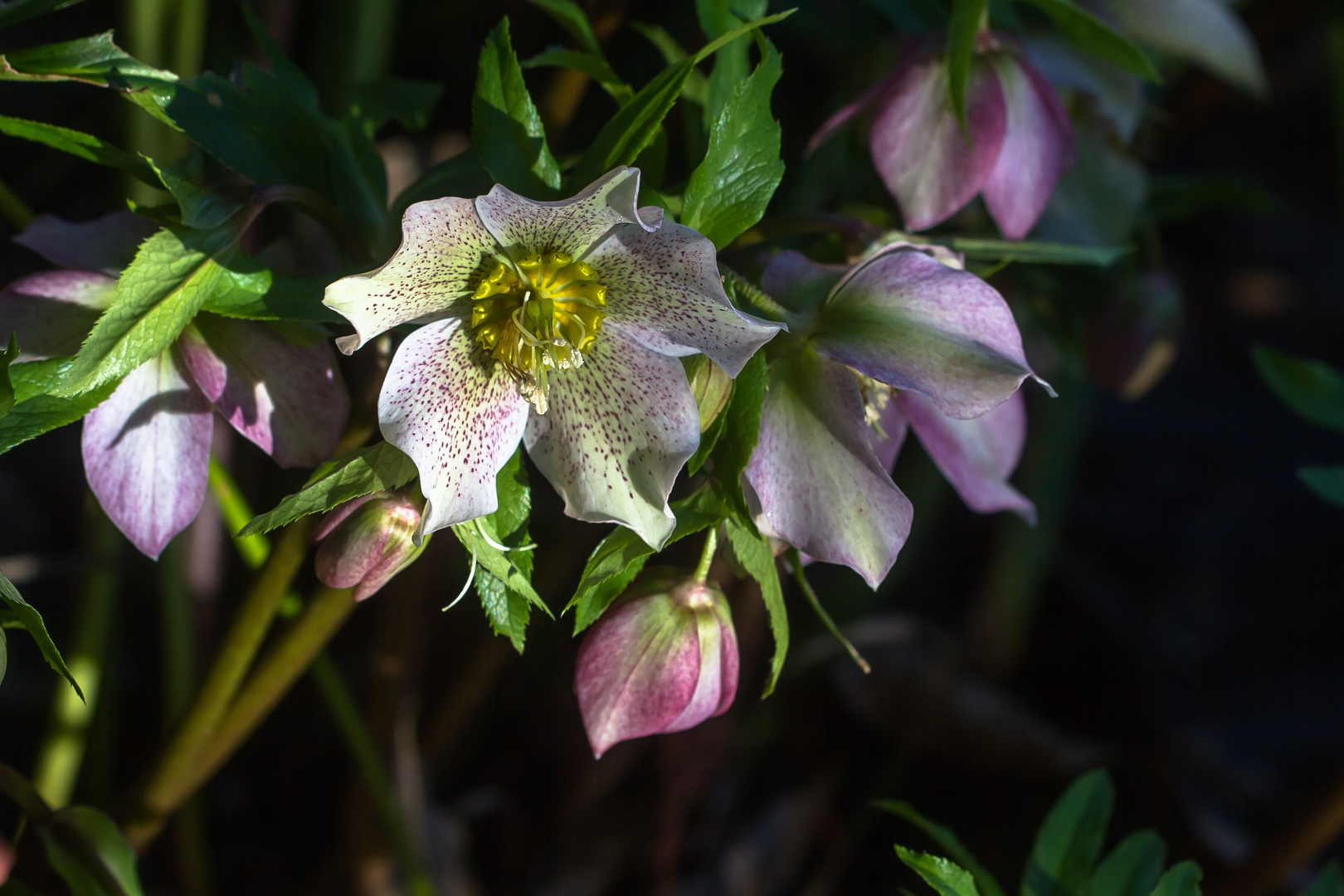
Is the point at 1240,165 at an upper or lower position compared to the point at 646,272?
lower

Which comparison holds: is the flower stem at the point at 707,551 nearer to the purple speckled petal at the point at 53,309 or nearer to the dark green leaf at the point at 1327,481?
the purple speckled petal at the point at 53,309

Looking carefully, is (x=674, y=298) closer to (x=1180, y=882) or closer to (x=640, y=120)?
(x=640, y=120)

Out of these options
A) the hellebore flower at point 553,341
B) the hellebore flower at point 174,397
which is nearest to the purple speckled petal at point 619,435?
the hellebore flower at point 553,341

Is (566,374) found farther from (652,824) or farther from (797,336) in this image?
(652,824)

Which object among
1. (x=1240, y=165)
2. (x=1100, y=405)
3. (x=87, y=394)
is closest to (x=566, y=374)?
(x=87, y=394)

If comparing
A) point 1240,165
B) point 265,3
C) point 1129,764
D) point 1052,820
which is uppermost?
point 265,3

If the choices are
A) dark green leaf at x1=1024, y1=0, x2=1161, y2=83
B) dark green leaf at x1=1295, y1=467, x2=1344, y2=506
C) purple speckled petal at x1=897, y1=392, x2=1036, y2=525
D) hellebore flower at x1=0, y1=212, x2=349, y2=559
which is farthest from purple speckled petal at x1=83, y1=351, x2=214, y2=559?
dark green leaf at x1=1295, y1=467, x2=1344, y2=506
